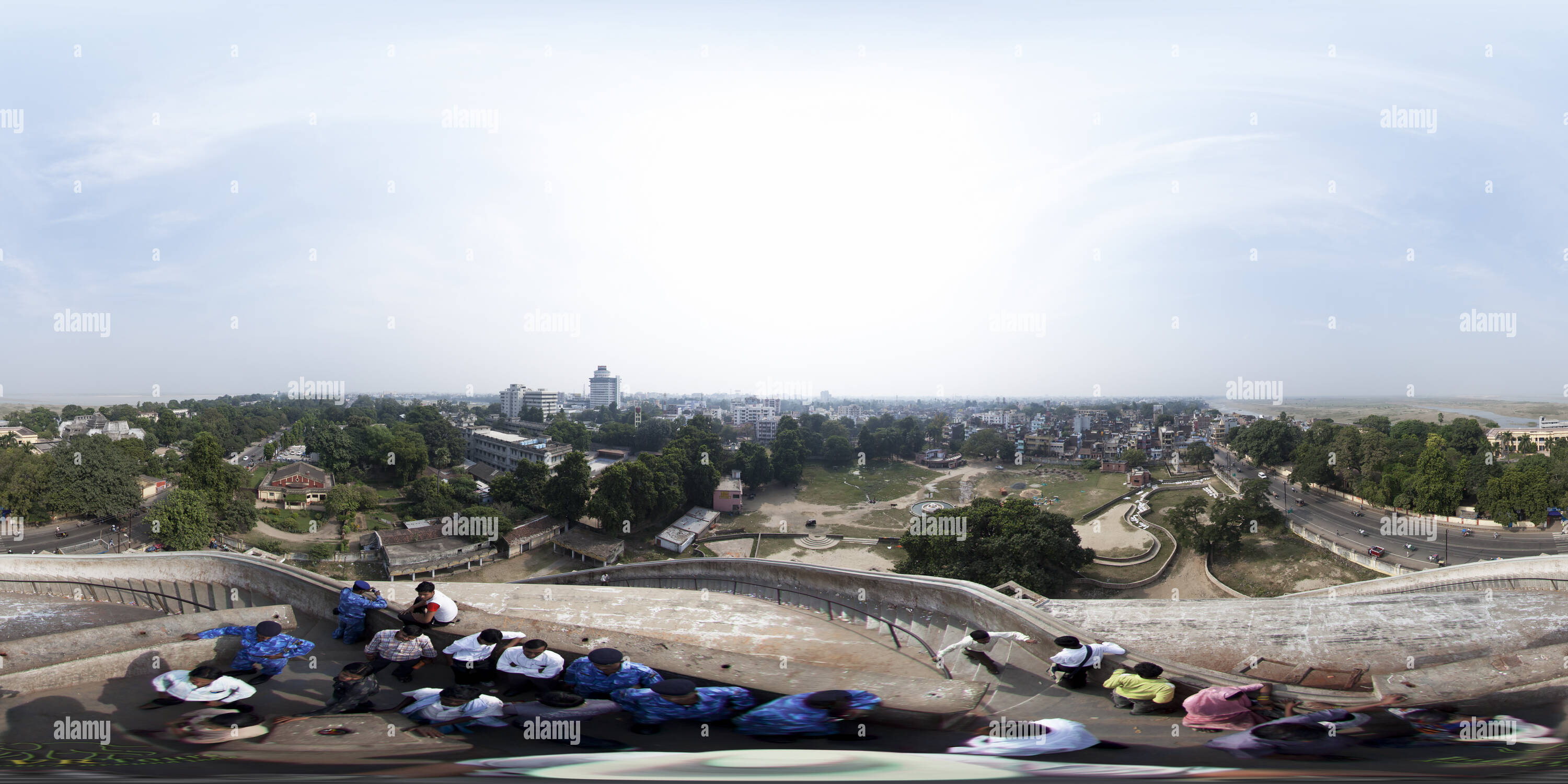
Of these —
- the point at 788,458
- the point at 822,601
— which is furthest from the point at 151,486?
the point at 822,601

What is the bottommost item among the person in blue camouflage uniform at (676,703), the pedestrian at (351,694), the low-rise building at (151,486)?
the low-rise building at (151,486)

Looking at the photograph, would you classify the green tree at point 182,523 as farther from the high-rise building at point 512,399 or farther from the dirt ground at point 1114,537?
the high-rise building at point 512,399

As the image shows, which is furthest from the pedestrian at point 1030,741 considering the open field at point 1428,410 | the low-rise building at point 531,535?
the open field at point 1428,410

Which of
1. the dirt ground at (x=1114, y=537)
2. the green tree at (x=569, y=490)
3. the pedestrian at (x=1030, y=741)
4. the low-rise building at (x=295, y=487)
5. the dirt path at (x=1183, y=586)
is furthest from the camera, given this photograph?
the low-rise building at (x=295, y=487)

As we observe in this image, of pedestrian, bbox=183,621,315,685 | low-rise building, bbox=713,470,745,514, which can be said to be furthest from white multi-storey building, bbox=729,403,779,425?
pedestrian, bbox=183,621,315,685

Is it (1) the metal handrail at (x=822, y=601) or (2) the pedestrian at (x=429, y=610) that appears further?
(1) the metal handrail at (x=822, y=601)

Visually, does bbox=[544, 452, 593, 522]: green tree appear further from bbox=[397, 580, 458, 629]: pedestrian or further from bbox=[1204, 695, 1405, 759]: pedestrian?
bbox=[1204, 695, 1405, 759]: pedestrian

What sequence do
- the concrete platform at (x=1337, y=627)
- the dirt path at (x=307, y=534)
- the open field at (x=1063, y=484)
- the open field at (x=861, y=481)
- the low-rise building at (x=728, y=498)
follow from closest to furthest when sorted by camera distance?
the concrete platform at (x=1337, y=627), the dirt path at (x=307, y=534), the low-rise building at (x=728, y=498), the open field at (x=1063, y=484), the open field at (x=861, y=481)

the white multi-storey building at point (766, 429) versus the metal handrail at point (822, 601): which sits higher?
the metal handrail at point (822, 601)
